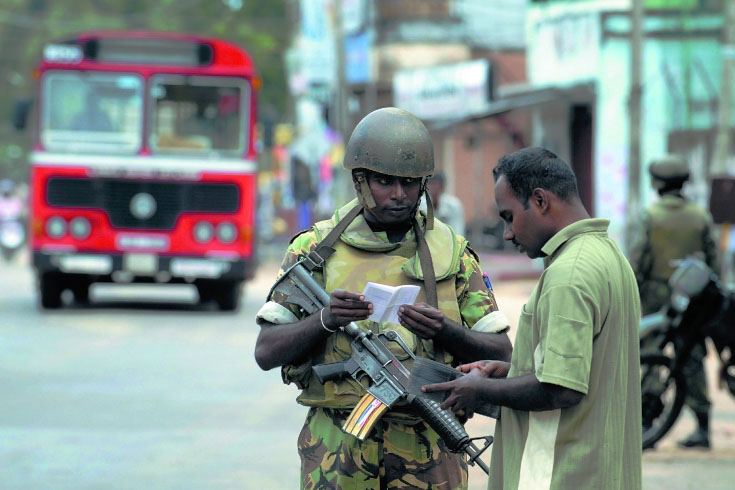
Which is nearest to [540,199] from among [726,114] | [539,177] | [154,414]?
[539,177]

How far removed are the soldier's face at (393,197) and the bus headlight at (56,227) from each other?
40.1 ft

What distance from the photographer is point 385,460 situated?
12.2ft

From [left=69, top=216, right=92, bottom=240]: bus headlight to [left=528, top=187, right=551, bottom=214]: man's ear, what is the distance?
1271 cm

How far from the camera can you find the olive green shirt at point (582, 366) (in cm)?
313

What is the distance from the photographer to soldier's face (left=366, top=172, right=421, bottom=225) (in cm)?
371

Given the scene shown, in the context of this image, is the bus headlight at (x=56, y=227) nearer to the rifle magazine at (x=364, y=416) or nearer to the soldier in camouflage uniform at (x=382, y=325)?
the soldier in camouflage uniform at (x=382, y=325)

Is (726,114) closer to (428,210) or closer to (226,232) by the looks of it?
(226,232)

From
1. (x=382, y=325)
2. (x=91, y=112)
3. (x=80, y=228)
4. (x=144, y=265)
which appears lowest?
(x=144, y=265)

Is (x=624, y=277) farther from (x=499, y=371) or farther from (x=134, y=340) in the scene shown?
(x=134, y=340)

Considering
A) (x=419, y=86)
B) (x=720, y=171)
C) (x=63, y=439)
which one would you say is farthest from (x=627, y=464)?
(x=419, y=86)

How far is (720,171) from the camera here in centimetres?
1902

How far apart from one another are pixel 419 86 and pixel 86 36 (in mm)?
17868

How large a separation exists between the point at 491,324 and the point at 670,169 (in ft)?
15.2

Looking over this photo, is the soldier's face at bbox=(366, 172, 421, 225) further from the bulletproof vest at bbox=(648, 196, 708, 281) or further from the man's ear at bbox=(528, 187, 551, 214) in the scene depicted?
the bulletproof vest at bbox=(648, 196, 708, 281)
